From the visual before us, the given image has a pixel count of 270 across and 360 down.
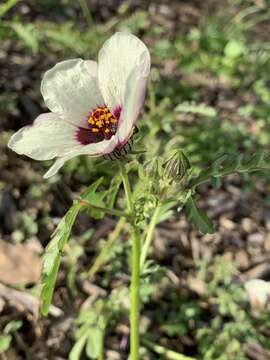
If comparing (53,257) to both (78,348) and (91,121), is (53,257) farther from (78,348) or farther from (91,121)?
(78,348)

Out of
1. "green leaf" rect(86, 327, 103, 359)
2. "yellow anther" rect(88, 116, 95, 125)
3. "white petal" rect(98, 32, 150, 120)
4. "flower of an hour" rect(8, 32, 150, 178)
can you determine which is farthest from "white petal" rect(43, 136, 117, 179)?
"green leaf" rect(86, 327, 103, 359)

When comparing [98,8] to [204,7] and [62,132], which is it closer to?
[204,7]

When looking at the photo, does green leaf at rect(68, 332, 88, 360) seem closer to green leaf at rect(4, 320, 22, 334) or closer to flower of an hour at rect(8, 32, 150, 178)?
green leaf at rect(4, 320, 22, 334)

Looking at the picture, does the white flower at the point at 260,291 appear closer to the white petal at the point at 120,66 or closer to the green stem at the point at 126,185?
the green stem at the point at 126,185

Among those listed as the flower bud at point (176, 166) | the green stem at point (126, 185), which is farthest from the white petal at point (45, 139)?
the flower bud at point (176, 166)

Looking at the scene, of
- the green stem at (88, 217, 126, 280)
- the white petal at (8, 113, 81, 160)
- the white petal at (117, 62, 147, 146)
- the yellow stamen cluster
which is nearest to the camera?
the white petal at (117, 62, 147, 146)
